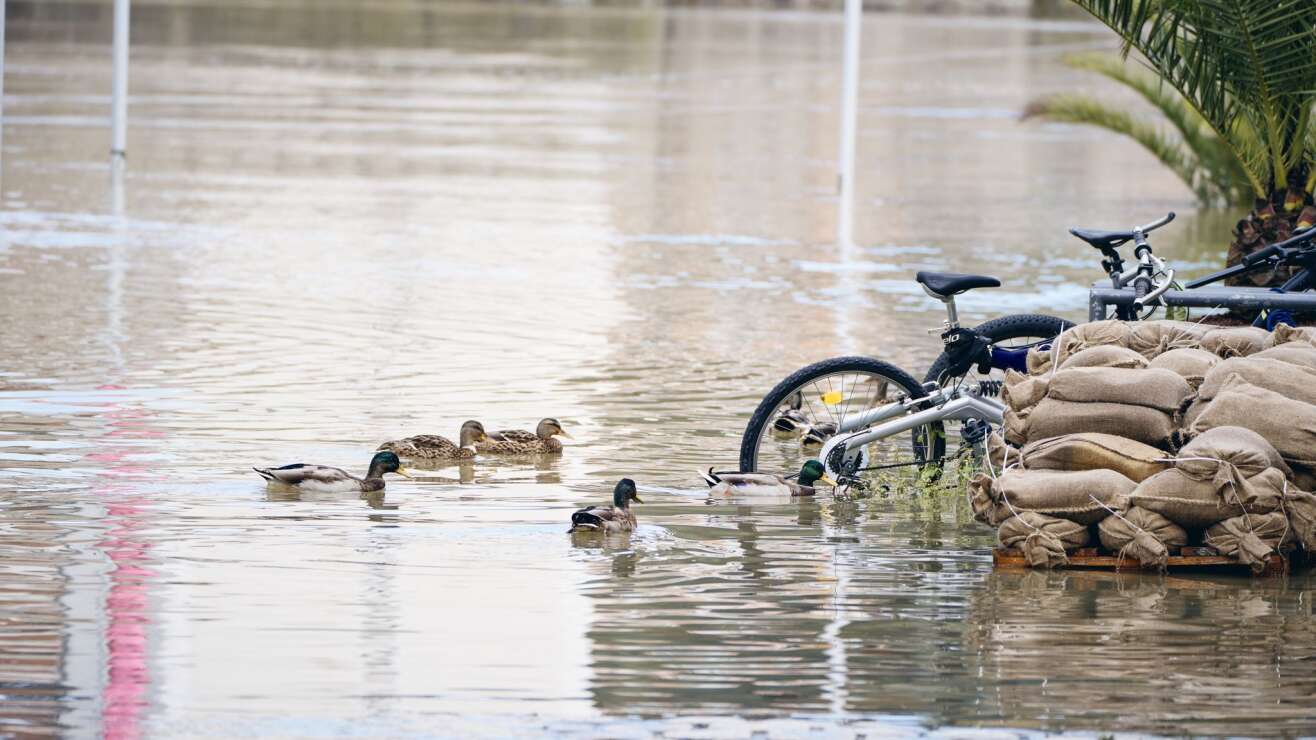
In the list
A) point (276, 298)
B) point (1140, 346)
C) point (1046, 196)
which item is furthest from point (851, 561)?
point (1046, 196)

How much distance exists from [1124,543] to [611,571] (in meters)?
2.02

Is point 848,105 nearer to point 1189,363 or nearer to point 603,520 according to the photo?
point 1189,363

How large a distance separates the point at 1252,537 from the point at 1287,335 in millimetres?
1554

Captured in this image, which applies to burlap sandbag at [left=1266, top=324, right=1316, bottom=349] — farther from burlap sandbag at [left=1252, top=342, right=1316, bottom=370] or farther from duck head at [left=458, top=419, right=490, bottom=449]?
duck head at [left=458, top=419, right=490, bottom=449]

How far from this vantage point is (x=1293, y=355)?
10.4 m

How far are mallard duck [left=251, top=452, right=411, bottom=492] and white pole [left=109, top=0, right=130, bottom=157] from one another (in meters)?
18.9

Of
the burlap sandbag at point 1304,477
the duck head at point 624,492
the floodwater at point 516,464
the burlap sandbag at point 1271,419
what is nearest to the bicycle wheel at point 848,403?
the floodwater at point 516,464

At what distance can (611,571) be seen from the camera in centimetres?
941

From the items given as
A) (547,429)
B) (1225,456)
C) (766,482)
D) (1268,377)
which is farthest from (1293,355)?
(547,429)

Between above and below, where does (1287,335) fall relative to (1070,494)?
above

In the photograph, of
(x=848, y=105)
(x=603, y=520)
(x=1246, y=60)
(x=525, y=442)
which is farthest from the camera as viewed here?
(x=848, y=105)

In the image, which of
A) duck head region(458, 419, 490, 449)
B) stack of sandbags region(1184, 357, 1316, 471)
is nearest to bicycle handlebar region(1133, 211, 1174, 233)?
stack of sandbags region(1184, 357, 1316, 471)

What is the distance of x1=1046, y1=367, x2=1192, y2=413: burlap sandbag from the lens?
398 inches

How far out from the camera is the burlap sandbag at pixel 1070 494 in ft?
31.6
